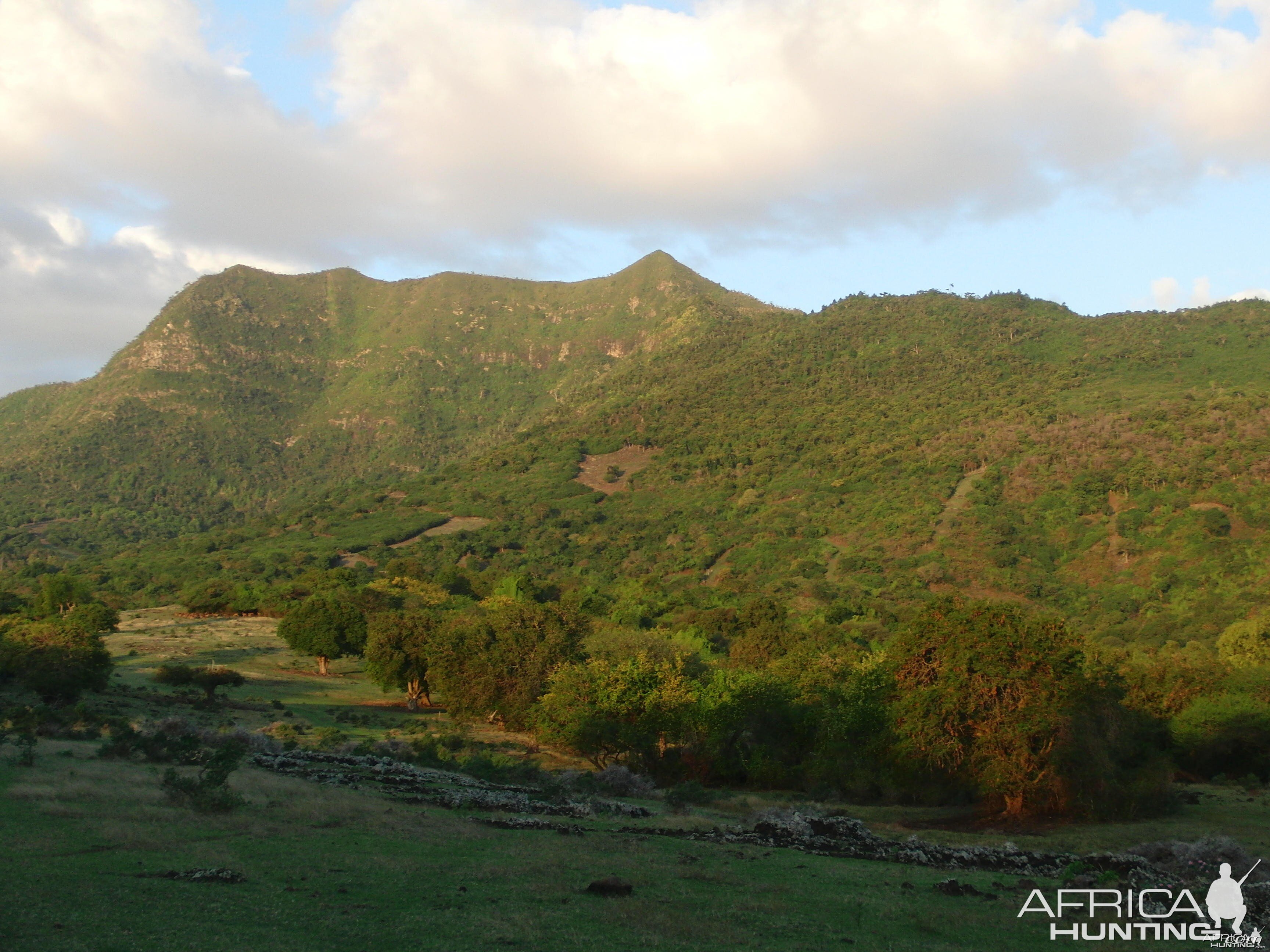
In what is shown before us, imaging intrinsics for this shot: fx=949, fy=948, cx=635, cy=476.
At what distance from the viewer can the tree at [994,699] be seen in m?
28.0

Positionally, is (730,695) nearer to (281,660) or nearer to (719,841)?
(719,841)

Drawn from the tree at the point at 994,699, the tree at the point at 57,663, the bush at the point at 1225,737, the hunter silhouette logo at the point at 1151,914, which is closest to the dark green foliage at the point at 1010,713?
the tree at the point at 994,699

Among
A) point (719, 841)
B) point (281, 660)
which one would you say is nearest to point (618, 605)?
point (281, 660)

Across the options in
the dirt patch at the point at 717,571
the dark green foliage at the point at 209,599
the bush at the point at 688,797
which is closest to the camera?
the bush at the point at 688,797

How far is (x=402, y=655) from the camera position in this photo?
5616 cm

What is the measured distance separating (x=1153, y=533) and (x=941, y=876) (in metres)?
110

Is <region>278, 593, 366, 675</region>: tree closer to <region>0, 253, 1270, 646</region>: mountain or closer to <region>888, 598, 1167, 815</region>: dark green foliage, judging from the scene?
<region>0, 253, 1270, 646</region>: mountain

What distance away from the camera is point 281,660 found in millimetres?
70125

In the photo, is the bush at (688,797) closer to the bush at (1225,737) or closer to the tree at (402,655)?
the bush at (1225,737)

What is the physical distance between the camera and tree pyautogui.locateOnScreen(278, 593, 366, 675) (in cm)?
6794

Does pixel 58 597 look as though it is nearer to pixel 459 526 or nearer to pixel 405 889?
pixel 405 889

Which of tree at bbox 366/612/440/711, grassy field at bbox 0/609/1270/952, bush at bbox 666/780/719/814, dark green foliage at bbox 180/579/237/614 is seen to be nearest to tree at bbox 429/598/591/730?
tree at bbox 366/612/440/711

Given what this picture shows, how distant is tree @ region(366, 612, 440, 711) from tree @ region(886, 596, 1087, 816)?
3181cm

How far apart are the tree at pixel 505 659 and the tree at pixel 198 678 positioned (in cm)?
1173
